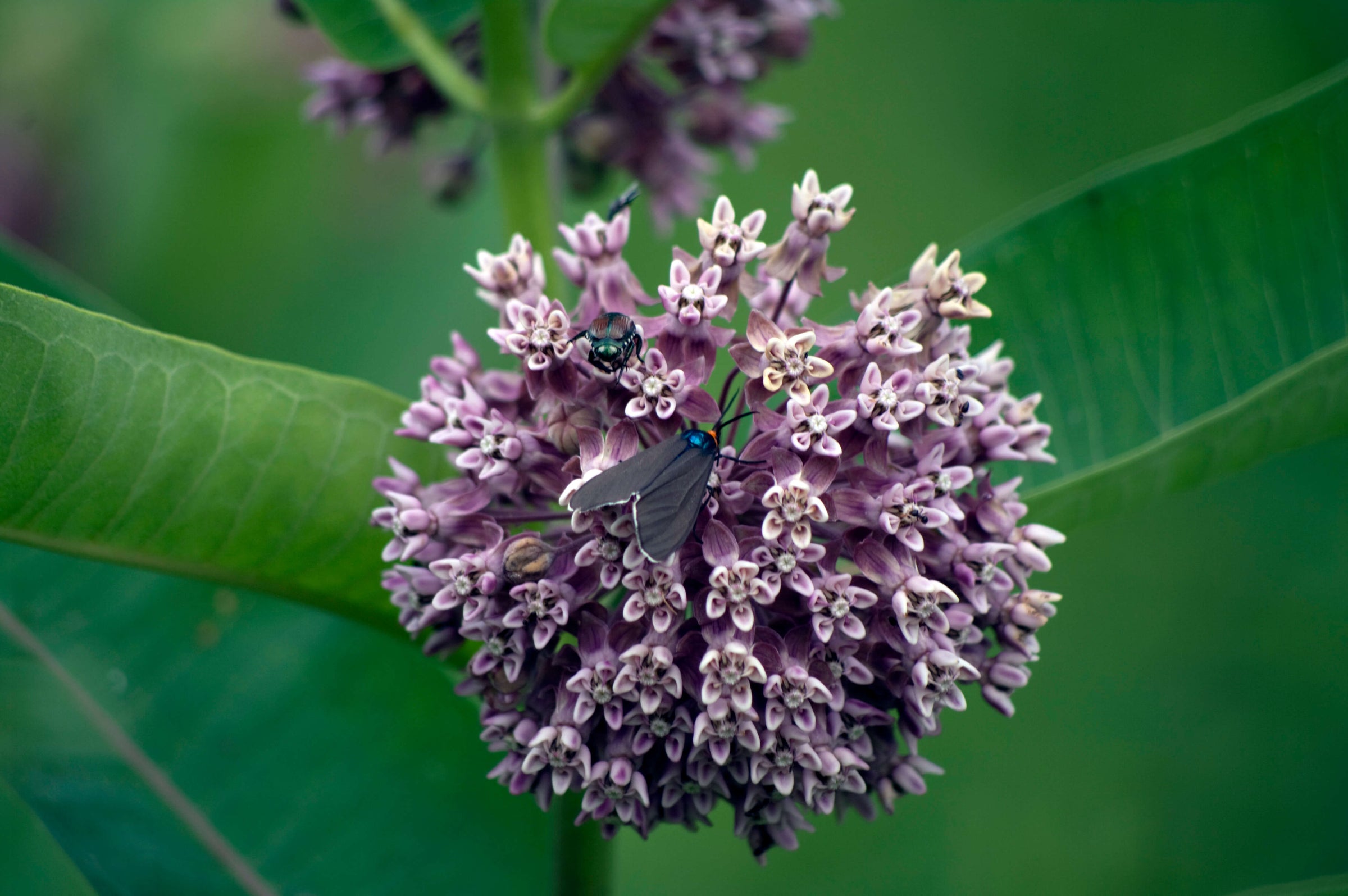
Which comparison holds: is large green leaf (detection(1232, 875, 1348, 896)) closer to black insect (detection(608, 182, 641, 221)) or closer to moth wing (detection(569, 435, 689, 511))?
moth wing (detection(569, 435, 689, 511))

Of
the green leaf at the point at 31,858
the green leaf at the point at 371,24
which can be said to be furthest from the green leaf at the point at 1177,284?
the green leaf at the point at 31,858

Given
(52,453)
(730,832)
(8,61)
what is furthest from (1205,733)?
(8,61)

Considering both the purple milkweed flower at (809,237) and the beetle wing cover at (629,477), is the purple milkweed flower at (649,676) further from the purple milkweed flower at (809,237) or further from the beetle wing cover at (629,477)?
the purple milkweed flower at (809,237)

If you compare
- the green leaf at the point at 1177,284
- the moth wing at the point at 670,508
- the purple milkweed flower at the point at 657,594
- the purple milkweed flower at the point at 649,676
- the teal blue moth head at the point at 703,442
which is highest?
the green leaf at the point at 1177,284

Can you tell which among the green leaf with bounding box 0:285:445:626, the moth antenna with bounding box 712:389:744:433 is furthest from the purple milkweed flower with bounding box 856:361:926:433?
the green leaf with bounding box 0:285:445:626

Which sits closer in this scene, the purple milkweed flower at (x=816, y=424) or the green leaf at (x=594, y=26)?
the purple milkweed flower at (x=816, y=424)

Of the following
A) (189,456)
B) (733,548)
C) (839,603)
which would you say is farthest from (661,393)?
(189,456)

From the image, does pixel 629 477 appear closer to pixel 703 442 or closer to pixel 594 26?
pixel 703 442
